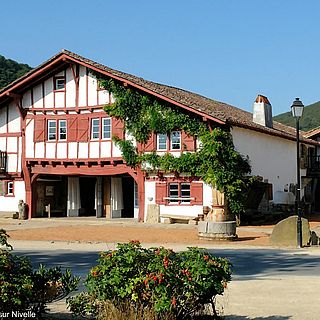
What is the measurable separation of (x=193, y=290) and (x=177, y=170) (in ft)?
80.8

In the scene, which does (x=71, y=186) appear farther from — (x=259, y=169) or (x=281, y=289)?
(x=281, y=289)

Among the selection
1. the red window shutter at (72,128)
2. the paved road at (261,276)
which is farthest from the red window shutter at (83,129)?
the paved road at (261,276)

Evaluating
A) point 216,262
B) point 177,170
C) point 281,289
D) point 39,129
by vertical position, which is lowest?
point 281,289

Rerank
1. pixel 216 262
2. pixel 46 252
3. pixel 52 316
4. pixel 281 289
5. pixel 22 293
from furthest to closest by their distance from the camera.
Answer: pixel 46 252
pixel 281 289
pixel 52 316
pixel 216 262
pixel 22 293

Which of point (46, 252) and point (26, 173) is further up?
point (26, 173)

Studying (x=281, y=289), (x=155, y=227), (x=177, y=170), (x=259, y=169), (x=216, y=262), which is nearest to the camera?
(x=216, y=262)

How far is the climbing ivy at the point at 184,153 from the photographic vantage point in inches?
1182

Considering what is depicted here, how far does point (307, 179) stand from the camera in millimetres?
41375

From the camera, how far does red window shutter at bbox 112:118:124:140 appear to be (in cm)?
3284

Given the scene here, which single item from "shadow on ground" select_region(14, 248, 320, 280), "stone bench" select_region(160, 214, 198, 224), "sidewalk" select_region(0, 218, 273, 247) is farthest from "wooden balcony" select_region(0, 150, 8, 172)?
"shadow on ground" select_region(14, 248, 320, 280)

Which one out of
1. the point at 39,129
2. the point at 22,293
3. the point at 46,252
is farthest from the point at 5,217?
the point at 22,293

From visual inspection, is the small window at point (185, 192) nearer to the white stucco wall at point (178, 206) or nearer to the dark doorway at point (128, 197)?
the white stucco wall at point (178, 206)

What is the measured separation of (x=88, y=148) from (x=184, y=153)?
234 inches

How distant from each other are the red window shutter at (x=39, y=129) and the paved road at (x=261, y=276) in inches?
578
